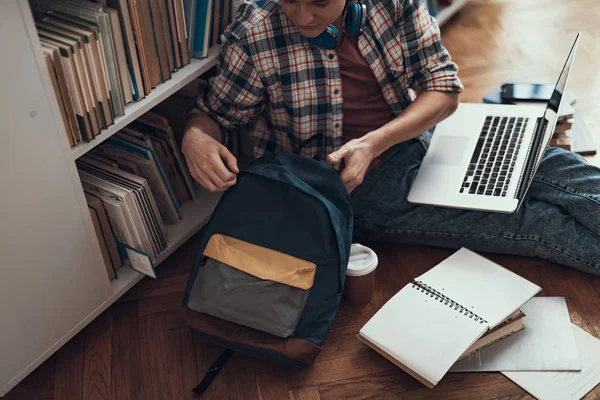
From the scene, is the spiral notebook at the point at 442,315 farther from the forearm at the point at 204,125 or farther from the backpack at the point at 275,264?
the forearm at the point at 204,125

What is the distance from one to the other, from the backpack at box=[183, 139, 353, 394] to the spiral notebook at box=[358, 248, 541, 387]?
0.14 m

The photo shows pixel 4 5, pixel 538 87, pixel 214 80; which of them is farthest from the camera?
pixel 538 87

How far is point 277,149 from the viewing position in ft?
5.54

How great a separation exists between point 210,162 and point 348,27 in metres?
0.45

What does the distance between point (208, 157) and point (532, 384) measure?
2.84ft

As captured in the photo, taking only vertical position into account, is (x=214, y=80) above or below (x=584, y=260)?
above

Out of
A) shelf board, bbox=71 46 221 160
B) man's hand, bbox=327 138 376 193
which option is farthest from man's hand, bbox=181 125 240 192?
man's hand, bbox=327 138 376 193

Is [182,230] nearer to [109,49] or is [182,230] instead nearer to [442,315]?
[109,49]

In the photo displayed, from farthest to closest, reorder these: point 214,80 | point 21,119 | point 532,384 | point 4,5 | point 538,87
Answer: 1. point 538,87
2. point 214,80
3. point 532,384
4. point 21,119
5. point 4,5

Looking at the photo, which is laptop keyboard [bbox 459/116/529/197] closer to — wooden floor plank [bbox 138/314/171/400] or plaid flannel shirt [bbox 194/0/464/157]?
plaid flannel shirt [bbox 194/0/464/157]

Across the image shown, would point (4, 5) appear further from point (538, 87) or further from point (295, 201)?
point (538, 87)

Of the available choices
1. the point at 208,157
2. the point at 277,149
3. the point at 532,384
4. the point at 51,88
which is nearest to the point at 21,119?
the point at 51,88

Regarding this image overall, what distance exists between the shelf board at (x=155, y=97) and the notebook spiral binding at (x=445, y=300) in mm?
730

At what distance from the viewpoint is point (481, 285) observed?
4.93ft
